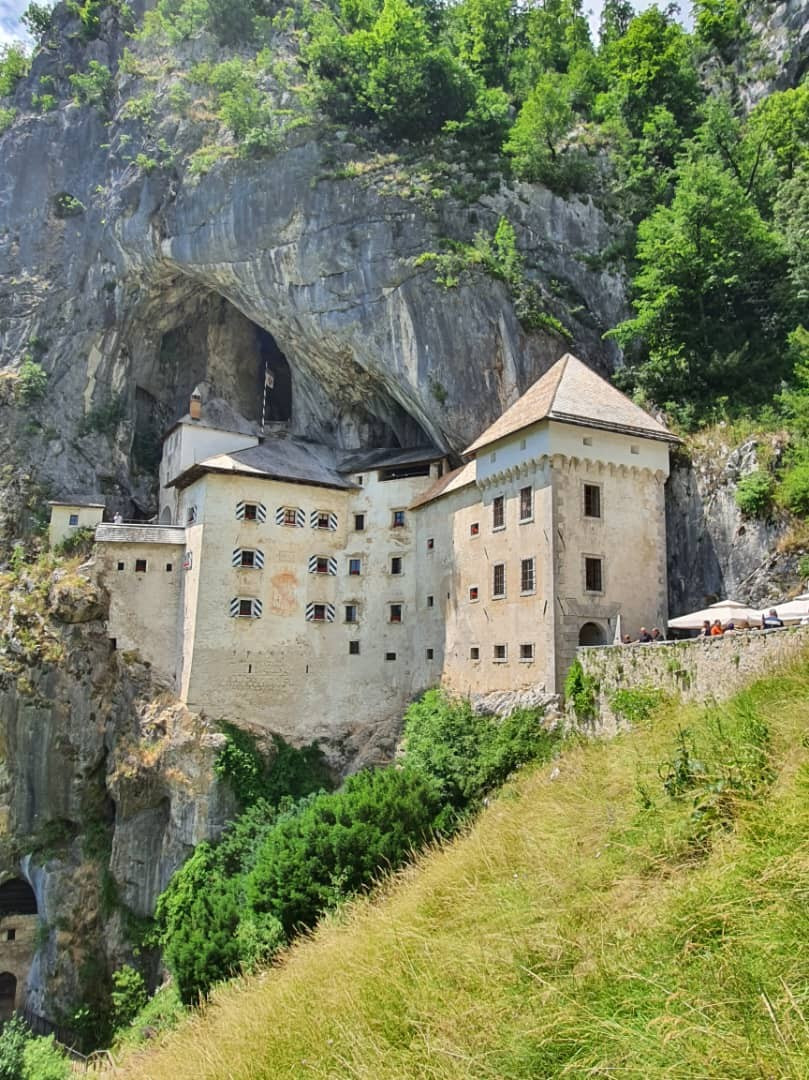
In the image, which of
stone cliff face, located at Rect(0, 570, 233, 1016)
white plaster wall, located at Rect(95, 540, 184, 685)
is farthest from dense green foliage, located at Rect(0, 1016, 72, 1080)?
white plaster wall, located at Rect(95, 540, 184, 685)

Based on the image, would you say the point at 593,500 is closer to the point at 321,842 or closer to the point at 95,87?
the point at 321,842

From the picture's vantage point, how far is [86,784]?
34781 millimetres

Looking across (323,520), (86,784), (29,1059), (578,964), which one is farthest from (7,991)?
(578,964)

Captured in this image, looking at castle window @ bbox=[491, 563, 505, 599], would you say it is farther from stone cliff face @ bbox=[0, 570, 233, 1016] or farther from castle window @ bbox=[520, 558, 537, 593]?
stone cliff face @ bbox=[0, 570, 233, 1016]

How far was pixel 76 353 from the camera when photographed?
1780 inches

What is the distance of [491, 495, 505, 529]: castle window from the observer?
28212 millimetres

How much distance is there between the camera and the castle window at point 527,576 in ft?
86.1

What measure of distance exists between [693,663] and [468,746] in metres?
10.1

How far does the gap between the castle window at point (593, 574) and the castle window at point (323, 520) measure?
13.6 m

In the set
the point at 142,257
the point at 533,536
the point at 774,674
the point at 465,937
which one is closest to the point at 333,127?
the point at 142,257

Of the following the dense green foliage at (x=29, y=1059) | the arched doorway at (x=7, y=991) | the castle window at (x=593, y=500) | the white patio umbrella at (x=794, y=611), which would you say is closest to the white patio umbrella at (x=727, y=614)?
the white patio umbrella at (x=794, y=611)

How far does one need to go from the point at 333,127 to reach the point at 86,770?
1335 inches

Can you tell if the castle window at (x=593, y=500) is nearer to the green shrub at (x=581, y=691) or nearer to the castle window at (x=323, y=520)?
the green shrub at (x=581, y=691)

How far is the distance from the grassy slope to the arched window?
2865 centimetres
